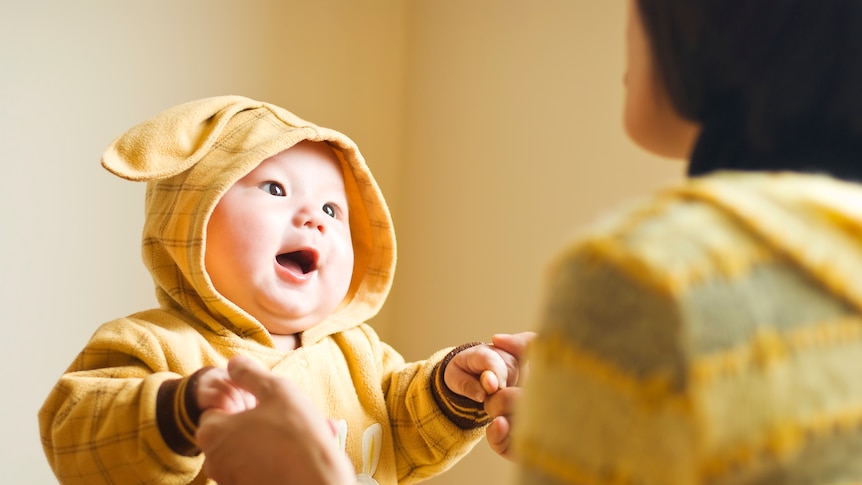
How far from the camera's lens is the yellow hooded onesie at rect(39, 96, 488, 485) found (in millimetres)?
782

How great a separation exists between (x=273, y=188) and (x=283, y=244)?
0.07 metres

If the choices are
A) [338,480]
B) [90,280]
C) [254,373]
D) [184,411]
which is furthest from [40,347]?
[338,480]

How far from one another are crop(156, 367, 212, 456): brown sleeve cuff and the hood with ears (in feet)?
0.55

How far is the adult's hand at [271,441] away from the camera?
1.91 ft

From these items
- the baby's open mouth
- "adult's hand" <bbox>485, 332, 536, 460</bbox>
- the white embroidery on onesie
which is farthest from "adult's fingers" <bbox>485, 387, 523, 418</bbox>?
the baby's open mouth

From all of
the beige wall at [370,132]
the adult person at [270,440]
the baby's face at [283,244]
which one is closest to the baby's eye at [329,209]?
the baby's face at [283,244]

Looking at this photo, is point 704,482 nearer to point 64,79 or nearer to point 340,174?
point 340,174

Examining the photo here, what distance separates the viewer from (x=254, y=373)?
0.67m

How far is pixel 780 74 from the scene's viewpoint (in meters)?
0.52

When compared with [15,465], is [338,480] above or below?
above

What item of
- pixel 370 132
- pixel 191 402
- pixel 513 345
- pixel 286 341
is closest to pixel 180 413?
pixel 191 402

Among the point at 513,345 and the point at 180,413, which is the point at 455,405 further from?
the point at 180,413

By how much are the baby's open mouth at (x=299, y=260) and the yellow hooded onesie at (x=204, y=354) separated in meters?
0.08

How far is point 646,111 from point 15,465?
1136 mm
